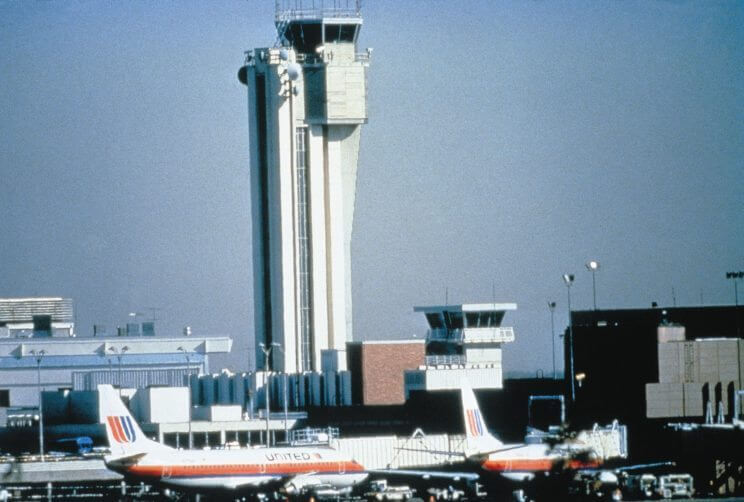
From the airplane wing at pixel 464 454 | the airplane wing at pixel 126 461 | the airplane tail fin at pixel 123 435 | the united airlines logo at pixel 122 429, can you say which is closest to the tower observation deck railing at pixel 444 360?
the airplane wing at pixel 464 454

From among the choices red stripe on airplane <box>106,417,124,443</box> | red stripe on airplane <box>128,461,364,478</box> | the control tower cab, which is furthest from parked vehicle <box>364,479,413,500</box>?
the control tower cab

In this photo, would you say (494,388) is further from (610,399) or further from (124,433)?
(124,433)

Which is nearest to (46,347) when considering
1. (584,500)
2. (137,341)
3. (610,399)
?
(137,341)

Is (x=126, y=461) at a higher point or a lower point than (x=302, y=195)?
lower

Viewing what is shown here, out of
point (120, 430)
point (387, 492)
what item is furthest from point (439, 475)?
point (120, 430)

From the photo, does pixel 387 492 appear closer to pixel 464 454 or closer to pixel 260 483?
pixel 464 454

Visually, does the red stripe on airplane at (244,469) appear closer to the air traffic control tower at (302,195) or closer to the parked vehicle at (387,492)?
the parked vehicle at (387,492)
